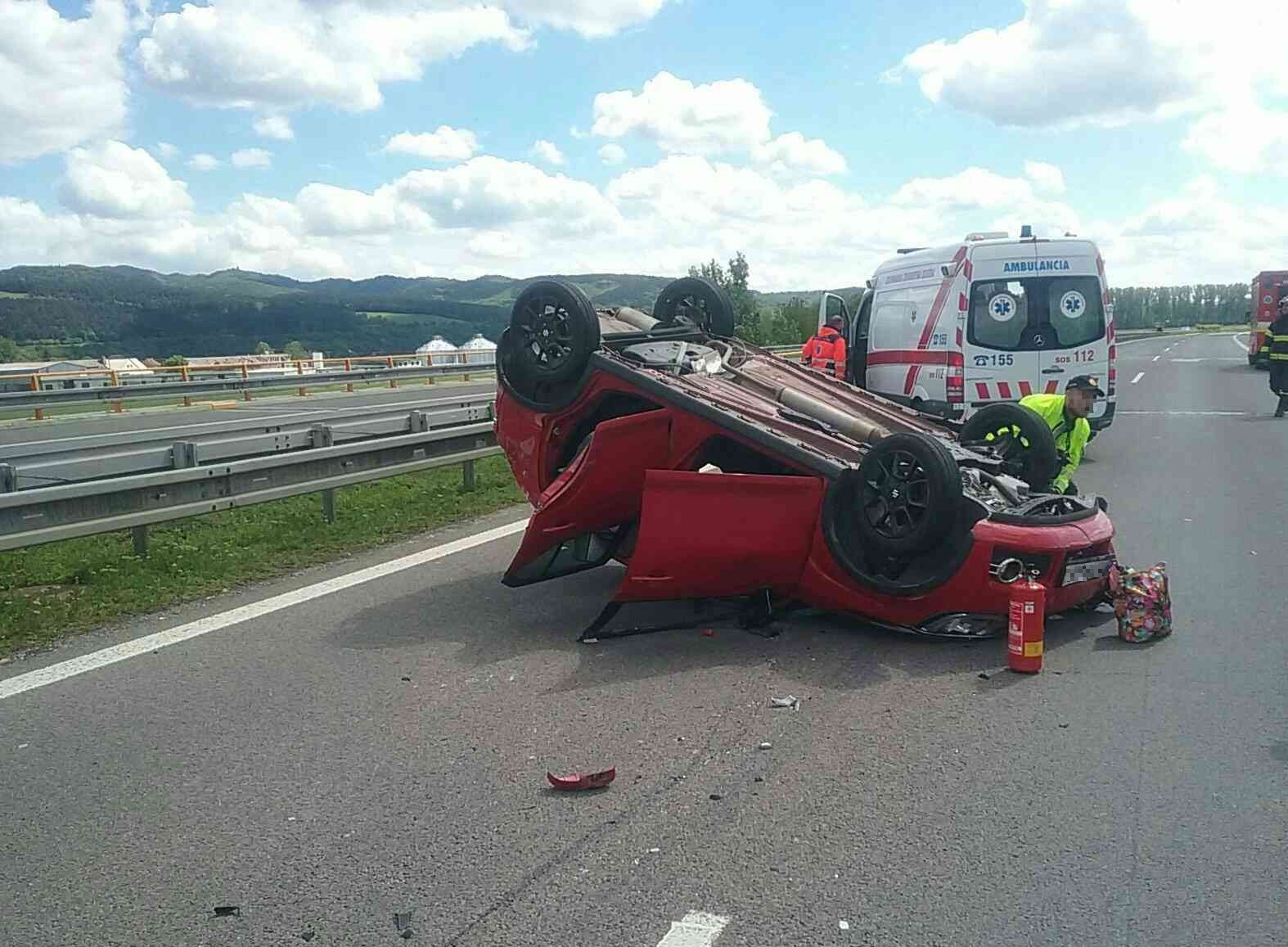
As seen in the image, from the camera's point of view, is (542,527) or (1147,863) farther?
(542,527)

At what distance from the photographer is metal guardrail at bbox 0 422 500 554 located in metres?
5.84

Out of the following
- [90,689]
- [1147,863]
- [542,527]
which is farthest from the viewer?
[542,527]

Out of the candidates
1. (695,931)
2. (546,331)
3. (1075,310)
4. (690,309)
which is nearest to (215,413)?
(1075,310)

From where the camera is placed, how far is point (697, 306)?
7852 mm

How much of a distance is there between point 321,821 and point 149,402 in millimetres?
27810

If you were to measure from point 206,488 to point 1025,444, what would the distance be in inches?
201

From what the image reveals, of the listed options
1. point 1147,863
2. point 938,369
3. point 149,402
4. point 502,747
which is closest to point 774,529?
point 502,747

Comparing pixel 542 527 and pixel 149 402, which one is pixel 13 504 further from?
pixel 149 402

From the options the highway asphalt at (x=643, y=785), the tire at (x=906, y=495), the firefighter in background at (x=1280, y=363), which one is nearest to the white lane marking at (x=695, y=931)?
the highway asphalt at (x=643, y=785)

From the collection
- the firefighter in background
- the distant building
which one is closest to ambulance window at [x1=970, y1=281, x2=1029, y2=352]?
the firefighter in background

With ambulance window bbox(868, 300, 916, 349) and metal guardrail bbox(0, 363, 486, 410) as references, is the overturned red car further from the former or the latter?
metal guardrail bbox(0, 363, 486, 410)

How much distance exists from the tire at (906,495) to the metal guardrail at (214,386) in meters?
21.5

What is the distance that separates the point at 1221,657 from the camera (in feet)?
16.0

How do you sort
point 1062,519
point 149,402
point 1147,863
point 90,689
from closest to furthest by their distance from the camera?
point 1147,863 → point 90,689 → point 1062,519 → point 149,402
